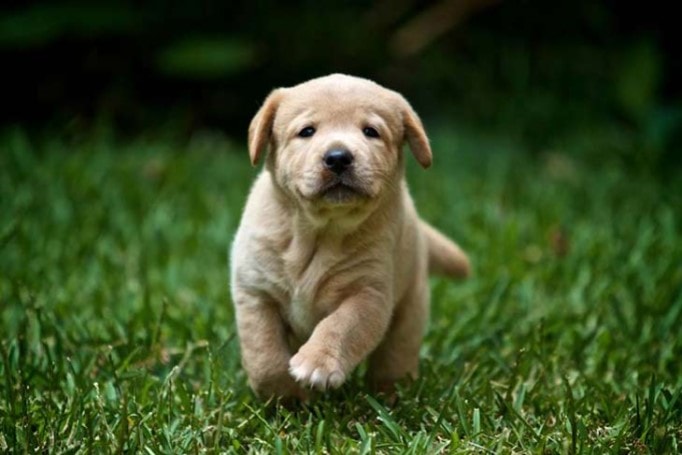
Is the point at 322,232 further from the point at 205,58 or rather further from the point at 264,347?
the point at 205,58

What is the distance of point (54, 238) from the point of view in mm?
5984

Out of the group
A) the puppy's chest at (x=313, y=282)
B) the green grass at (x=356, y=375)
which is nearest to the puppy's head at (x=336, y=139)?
the puppy's chest at (x=313, y=282)

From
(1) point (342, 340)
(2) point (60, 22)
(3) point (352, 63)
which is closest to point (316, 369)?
(1) point (342, 340)

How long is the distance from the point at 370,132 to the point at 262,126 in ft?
1.33

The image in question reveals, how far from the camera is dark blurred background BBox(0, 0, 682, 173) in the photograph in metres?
8.98

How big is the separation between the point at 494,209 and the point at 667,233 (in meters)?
1.10

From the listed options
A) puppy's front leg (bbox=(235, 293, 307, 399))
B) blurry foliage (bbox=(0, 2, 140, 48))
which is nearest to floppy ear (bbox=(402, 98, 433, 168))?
puppy's front leg (bbox=(235, 293, 307, 399))

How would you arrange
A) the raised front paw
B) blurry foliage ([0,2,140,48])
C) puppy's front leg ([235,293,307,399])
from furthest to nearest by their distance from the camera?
blurry foliage ([0,2,140,48]), puppy's front leg ([235,293,307,399]), the raised front paw

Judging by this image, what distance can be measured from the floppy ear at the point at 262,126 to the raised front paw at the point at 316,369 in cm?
74

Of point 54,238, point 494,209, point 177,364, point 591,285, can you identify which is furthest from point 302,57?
point 177,364

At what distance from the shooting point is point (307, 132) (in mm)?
3693

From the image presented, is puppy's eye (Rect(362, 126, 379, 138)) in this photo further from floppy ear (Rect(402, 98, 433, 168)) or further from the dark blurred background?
the dark blurred background

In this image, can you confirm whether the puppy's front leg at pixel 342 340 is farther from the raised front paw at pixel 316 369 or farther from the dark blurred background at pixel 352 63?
the dark blurred background at pixel 352 63

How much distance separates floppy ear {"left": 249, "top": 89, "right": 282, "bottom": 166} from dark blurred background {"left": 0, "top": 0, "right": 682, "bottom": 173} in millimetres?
4804
